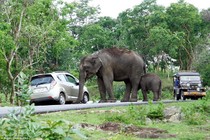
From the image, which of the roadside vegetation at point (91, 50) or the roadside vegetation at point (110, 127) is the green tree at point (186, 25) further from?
the roadside vegetation at point (110, 127)

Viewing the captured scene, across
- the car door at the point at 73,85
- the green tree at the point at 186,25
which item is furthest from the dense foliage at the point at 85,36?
the car door at the point at 73,85

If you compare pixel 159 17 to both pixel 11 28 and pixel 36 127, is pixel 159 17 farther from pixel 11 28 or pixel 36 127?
pixel 36 127

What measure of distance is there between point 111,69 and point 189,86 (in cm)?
1147

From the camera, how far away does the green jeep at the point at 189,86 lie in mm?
29875

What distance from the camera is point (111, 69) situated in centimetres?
1995

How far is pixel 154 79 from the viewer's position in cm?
2169

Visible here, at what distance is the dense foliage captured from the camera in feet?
90.2

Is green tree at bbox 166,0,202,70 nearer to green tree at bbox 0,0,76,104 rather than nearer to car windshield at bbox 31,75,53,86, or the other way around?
green tree at bbox 0,0,76,104

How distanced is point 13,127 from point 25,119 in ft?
0.45

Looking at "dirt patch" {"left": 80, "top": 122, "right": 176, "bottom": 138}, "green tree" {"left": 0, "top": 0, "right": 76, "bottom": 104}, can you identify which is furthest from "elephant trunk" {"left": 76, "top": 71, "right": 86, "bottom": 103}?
"dirt patch" {"left": 80, "top": 122, "right": 176, "bottom": 138}

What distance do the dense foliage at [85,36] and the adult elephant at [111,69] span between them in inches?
253

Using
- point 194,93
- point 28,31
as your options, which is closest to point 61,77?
point 28,31

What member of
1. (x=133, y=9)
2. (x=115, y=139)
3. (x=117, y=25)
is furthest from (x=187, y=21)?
(x=115, y=139)

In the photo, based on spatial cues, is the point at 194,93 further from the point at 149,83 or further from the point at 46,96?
the point at 46,96
